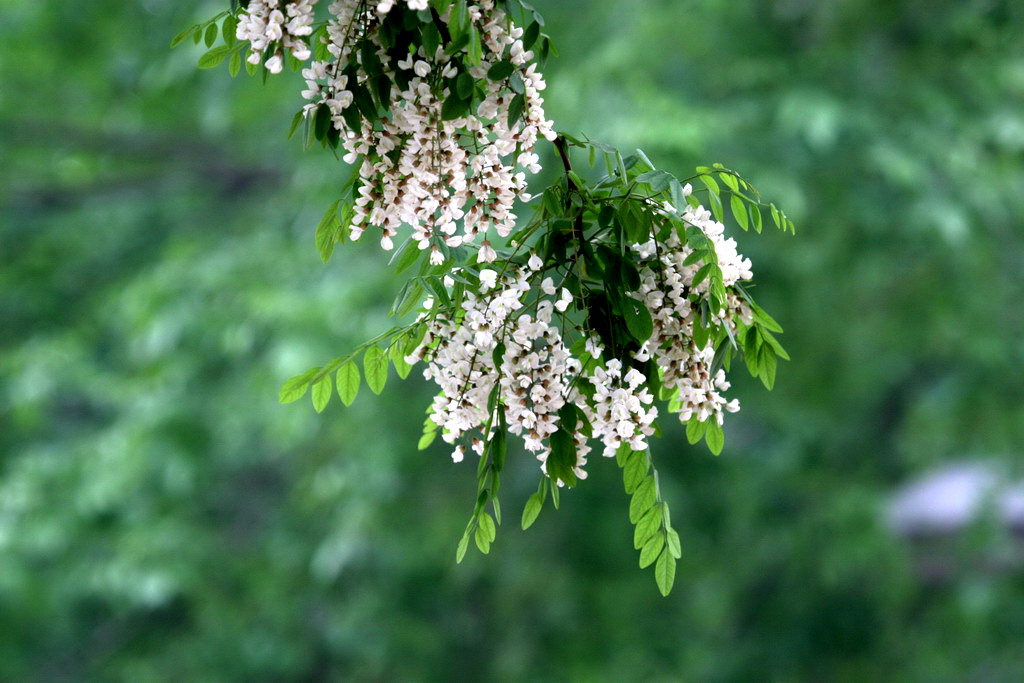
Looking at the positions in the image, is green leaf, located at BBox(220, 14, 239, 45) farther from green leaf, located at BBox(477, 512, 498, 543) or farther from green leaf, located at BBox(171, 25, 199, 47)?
green leaf, located at BBox(477, 512, 498, 543)

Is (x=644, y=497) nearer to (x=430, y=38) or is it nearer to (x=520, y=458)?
(x=430, y=38)

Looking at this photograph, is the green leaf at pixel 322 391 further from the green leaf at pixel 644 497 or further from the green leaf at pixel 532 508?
the green leaf at pixel 644 497

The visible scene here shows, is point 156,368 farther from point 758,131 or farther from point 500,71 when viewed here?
point 500,71

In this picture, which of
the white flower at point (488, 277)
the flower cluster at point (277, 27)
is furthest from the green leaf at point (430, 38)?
the white flower at point (488, 277)

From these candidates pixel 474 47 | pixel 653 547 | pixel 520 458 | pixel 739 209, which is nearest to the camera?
pixel 474 47

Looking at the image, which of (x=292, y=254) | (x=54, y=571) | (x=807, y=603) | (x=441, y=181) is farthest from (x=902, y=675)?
(x=441, y=181)

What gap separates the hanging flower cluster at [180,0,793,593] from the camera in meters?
1.14

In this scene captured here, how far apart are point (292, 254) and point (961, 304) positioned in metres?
2.96

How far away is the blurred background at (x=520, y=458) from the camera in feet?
14.9

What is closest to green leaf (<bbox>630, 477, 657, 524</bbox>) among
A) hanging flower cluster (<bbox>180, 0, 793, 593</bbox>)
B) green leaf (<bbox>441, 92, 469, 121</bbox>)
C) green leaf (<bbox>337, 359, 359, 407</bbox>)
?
hanging flower cluster (<bbox>180, 0, 793, 593</bbox>)

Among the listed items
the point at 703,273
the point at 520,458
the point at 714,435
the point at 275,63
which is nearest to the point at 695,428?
the point at 714,435

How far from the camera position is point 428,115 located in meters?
1.15

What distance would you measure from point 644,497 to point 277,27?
0.64 metres

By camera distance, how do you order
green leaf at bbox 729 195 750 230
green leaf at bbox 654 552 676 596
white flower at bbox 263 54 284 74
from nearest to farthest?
1. white flower at bbox 263 54 284 74
2. green leaf at bbox 654 552 676 596
3. green leaf at bbox 729 195 750 230
